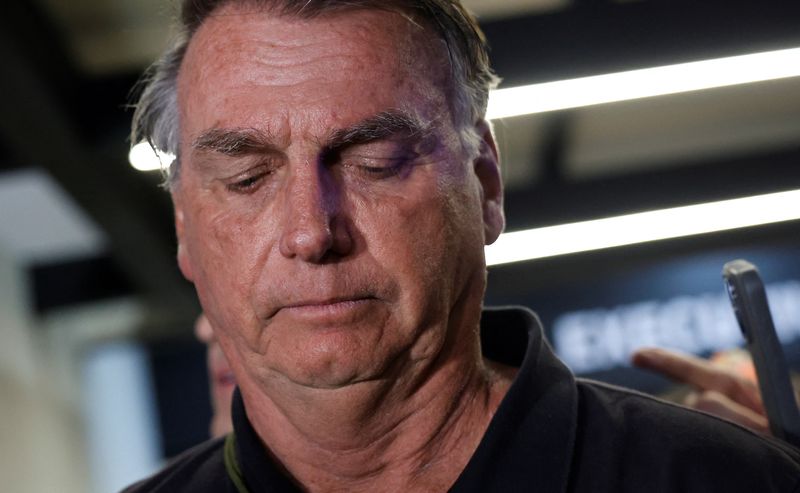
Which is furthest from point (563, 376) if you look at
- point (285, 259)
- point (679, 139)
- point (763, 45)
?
point (679, 139)

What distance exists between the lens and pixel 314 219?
4.20ft

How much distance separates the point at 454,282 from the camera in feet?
4.64

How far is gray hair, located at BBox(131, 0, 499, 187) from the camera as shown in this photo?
1440mm

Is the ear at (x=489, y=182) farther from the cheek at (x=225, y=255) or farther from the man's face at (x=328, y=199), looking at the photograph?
the cheek at (x=225, y=255)

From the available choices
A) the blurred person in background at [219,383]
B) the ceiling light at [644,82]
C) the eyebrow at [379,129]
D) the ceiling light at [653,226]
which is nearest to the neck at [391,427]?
the eyebrow at [379,129]

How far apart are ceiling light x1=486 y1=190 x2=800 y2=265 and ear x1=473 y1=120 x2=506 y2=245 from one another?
6058 millimetres

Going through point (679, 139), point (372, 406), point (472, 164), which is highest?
point (472, 164)

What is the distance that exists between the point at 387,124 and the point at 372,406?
328 mm

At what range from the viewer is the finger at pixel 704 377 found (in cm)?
172

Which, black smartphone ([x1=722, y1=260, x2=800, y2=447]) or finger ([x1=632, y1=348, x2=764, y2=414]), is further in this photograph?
finger ([x1=632, y1=348, x2=764, y2=414])

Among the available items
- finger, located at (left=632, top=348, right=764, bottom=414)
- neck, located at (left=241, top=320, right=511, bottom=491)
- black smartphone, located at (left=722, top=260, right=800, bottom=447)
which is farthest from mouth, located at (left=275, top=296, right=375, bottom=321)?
finger, located at (left=632, top=348, right=764, bottom=414)

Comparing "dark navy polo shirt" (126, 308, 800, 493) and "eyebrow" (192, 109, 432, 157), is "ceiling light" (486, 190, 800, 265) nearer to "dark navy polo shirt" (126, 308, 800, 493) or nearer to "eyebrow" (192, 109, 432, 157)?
"dark navy polo shirt" (126, 308, 800, 493)

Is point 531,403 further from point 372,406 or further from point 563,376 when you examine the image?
point 372,406

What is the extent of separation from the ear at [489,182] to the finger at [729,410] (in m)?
0.37
